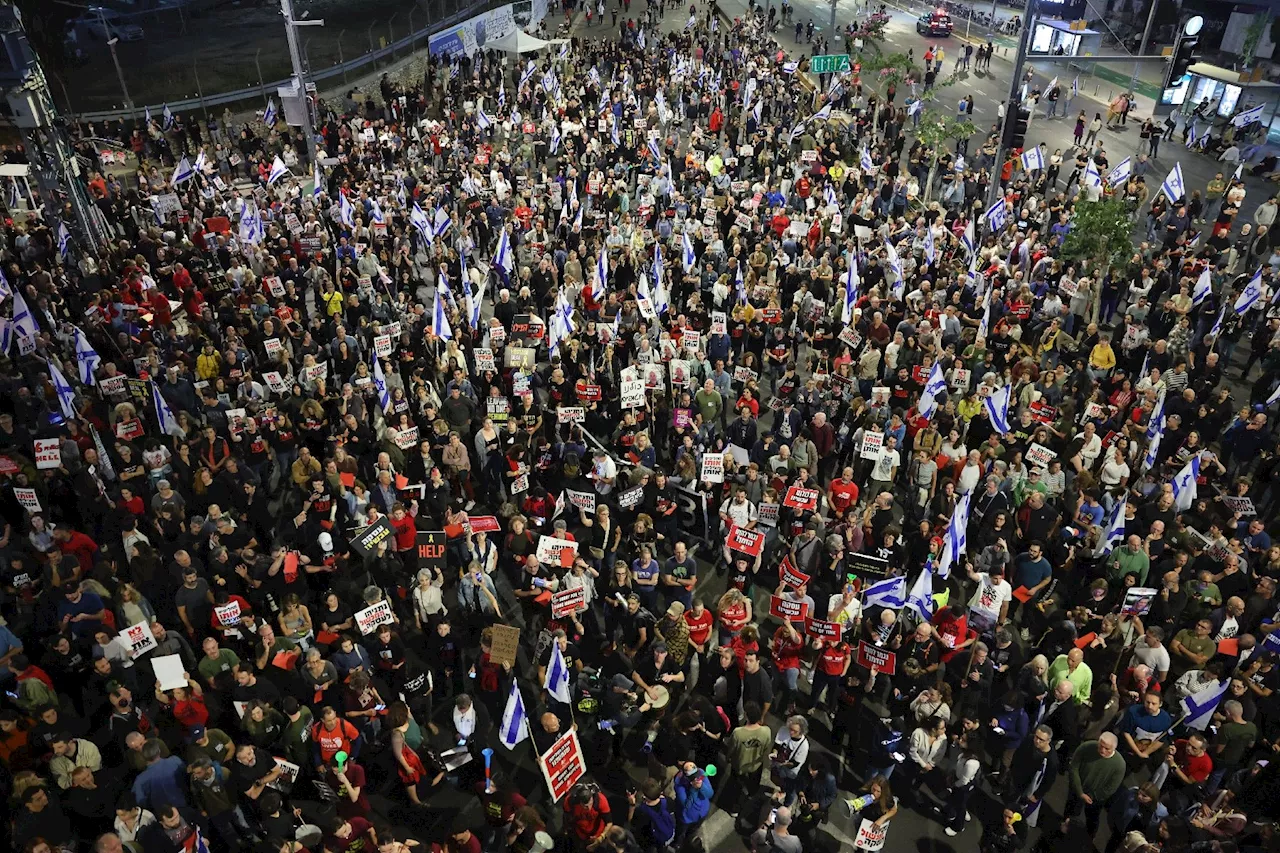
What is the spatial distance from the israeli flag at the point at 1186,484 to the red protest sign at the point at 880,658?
5286 mm

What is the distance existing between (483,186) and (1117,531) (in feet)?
63.5

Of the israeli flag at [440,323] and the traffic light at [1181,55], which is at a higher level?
the traffic light at [1181,55]

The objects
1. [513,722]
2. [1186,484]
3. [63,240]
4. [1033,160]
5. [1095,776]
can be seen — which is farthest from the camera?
[1033,160]

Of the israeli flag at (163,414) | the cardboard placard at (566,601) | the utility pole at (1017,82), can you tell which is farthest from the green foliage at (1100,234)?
the israeli flag at (163,414)

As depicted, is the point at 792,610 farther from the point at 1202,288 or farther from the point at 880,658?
the point at 1202,288

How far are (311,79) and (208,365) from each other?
37.2m

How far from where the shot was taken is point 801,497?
1181 centimetres

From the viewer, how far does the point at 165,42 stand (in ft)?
140

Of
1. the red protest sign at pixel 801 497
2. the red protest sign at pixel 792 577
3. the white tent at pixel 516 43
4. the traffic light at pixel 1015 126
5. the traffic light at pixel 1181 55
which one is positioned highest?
the traffic light at pixel 1181 55

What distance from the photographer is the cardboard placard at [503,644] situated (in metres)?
9.36

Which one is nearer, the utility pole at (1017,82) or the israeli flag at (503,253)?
the israeli flag at (503,253)

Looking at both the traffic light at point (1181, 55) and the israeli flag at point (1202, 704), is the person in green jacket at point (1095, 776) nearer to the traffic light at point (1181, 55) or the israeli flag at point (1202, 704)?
the israeli flag at point (1202, 704)

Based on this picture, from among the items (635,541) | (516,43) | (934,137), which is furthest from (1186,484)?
(516,43)

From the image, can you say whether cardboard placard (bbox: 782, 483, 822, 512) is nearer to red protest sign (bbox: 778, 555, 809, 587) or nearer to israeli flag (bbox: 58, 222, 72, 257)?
red protest sign (bbox: 778, 555, 809, 587)
